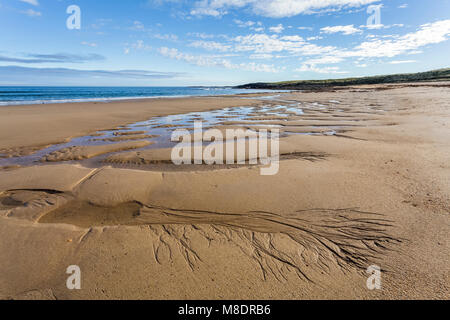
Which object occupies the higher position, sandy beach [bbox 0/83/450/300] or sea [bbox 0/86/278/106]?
sea [bbox 0/86/278/106]

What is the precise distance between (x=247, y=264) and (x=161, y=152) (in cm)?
486

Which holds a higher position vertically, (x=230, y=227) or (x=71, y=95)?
(x=71, y=95)

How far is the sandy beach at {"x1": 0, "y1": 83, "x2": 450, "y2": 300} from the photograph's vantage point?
229 centimetres

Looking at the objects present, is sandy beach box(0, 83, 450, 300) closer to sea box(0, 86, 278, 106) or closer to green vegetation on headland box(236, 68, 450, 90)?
sea box(0, 86, 278, 106)

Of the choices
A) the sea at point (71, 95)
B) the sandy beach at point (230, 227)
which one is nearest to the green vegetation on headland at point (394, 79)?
the sea at point (71, 95)

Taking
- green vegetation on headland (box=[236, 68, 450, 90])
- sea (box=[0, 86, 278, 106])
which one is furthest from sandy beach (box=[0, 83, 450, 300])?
green vegetation on headland (box=[236, 68, 450, 90])

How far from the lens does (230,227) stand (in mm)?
3213

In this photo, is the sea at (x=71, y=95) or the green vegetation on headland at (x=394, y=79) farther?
the green vegetation on headland at (x=394, y=79)

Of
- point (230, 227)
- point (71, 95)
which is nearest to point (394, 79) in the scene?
point (230, 227)

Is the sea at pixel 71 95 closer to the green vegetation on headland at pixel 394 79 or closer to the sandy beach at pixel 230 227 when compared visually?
the green vegetation on headland at pixel 394 79

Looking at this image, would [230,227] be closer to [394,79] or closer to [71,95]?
[71,95]

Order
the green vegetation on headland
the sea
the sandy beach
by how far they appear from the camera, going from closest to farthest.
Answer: the sandy beach
the sea
the green vegetation on headland

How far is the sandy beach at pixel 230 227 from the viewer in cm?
229
